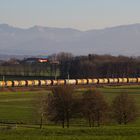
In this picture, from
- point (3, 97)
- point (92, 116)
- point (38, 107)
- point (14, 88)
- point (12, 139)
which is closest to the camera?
point (12, 139)

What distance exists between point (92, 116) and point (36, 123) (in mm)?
5550

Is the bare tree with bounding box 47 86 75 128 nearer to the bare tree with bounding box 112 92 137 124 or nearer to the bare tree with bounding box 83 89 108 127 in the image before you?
the bare tree with bounding box 83 89 108 127

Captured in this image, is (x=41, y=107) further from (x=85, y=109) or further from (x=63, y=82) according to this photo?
(x=63, y=82)

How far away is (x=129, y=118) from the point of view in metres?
43.3

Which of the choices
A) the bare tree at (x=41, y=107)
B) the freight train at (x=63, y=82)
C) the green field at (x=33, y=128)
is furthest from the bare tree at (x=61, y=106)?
the freight train at (x=63, y=82)

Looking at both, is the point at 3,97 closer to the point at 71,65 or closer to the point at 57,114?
the point at 57,114

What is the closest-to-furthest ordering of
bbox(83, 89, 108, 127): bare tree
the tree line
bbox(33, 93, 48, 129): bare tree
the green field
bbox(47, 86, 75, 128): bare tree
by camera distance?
the green field → bbox(83, 89, 108, 127): bare tree → the tree line → bbox(47, 86, 75, 128): bare tree → bbox(33, 93, 48, 129): bare tree

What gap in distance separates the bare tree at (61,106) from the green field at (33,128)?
1.14 m

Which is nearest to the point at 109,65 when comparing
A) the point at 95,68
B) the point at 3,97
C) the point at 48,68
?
the point at 95,68

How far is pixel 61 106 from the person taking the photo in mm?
43469

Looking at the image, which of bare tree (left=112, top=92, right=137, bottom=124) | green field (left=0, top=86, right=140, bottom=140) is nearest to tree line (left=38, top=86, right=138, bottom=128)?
bare tree (left=112, top=92, right=137, bottom=124)

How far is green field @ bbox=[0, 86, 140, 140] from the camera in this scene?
20.8 metres

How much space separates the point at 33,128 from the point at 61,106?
966cm

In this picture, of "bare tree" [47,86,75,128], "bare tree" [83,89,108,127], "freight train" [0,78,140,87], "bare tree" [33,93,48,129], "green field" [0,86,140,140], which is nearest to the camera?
"green field" [0,86,140,140]
